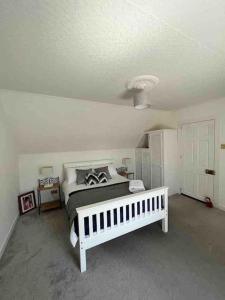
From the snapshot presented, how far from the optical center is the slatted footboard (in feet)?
5.65

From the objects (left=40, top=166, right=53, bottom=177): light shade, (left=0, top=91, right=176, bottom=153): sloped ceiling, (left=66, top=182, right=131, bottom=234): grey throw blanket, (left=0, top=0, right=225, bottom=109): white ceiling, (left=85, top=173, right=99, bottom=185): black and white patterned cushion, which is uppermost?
(left=0, top=0, right=225, bottom=109): white ceiling

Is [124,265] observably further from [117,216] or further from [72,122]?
[72,122]

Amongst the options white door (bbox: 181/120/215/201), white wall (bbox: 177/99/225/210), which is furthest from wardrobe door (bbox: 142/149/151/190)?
white wall (bbox: 177/99/225/210)

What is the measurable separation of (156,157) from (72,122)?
7.30 feet

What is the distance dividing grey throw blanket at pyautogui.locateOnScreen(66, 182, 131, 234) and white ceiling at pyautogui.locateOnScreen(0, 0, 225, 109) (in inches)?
65.6

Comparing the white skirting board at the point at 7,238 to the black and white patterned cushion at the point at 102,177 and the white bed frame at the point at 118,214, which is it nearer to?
the white bed frame at the point at 118,214

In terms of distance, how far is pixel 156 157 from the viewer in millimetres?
3836

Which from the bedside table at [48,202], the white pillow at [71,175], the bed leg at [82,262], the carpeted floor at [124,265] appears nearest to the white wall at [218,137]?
the carpeted floor at [124,265]

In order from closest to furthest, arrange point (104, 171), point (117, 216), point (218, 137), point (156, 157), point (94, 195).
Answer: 1. point (117, 216)
2. point (94, 195)
3. point (218, 137)
4. point (104, 171)
5. point (156, 157)

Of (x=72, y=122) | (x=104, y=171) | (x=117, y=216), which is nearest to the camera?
(x=117, y=216)

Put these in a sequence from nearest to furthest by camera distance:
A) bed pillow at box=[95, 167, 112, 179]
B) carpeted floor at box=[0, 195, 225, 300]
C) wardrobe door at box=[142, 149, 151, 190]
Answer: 1. carpeted floor at box=[0, 195, 225, 300]
2. bed pillow at box=[95, 167, 112, 179]
3. wardrobe door at box=[142, 149, 151, 190]

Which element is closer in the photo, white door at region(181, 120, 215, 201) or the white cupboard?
white door at region(181, 120, 215, 201)

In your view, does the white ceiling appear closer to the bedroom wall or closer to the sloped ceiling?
the sloped ceiling

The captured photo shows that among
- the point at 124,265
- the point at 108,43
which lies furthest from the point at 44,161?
the point at 108,43
